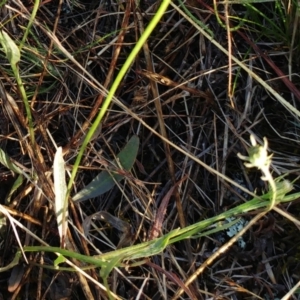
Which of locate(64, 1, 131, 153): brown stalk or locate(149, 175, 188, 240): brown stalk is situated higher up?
locate(64, 1, 131, 153): brown stalk

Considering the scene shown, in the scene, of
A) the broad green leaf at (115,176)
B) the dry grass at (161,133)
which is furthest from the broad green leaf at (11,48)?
the broad green leaf at (115,176)

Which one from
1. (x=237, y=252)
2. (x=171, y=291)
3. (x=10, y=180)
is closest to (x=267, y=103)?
(x=237, y=252)

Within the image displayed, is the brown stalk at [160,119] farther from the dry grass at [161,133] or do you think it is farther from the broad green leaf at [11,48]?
the broad green leaf at [11,48]

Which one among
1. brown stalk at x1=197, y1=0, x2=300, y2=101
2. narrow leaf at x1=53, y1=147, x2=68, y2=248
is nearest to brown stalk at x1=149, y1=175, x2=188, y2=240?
narrow leaf at x1=53, y1=147, x2=68, y2=248

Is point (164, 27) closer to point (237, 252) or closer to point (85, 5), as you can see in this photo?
point (85, 5)

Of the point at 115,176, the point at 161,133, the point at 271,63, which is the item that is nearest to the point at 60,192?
the point at 115,176

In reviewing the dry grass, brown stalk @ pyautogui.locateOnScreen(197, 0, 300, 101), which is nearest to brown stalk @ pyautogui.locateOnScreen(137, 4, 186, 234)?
the dry grass

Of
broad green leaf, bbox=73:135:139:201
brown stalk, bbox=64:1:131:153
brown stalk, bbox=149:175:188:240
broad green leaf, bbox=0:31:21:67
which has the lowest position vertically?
brown stalk, bbox=149:175:188:240

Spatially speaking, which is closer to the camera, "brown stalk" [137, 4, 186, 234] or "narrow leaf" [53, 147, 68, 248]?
"narrow leaf" [53, 147, 68, 248]

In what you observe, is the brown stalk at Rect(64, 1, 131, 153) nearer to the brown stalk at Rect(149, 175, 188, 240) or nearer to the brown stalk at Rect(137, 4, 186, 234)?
the brown stalk at Rect(137, 4, 186, 234)
